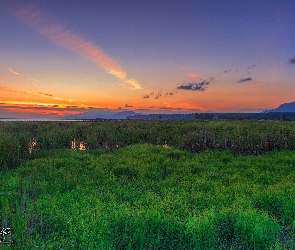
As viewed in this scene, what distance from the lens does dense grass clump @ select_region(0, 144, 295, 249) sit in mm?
5703

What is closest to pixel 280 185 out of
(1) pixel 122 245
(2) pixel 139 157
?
(1) pixel 122 245

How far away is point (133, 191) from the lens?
9055 mm

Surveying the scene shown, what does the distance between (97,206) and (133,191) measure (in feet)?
6.62

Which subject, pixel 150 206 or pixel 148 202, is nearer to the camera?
pixel 150 206

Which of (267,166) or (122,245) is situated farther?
(267,166)

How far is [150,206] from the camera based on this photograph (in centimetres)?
733

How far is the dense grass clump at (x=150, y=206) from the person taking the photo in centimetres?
570

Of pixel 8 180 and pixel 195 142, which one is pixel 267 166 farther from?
pixel 8 180

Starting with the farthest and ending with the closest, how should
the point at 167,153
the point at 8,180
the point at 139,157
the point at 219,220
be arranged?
the point at 167,153, the point at 139,157, the point at 8,180, the point at 219,220

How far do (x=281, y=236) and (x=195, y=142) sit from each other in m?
13.5

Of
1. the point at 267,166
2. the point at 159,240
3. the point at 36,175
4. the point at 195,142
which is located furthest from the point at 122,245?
the point at 195,142

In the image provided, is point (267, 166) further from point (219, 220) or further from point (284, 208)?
point (219, 220)

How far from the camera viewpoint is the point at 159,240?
572cm

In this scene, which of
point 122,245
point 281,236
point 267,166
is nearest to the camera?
point 122,245
